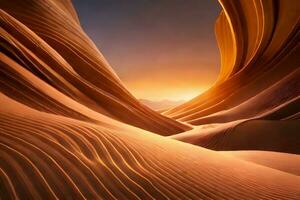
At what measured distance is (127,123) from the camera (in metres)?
10.5

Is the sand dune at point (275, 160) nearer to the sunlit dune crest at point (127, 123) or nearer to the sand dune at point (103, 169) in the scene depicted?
the sunlit dune crest at point (127, 123)

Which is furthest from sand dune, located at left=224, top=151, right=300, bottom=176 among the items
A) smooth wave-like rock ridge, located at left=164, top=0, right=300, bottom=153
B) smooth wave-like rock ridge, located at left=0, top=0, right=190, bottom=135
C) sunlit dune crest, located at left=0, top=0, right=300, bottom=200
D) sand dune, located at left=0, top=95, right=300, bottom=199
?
smooth wave-like rock ridge, located at left=0, top=0, right=190, bottom=135

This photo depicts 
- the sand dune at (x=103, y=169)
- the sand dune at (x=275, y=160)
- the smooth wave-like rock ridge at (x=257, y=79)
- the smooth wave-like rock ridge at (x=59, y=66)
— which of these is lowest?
the sand dune at (x=103, y=169)

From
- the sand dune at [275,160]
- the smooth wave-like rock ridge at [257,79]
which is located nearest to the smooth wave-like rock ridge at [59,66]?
the smooth wave-like rock ridge at [257,79]

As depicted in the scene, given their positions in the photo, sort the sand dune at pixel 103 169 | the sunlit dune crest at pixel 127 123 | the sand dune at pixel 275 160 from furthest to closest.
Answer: the sand dune at pixel 275 160, the sunlit dune crest at pixel 127 123, the sand dune at pixel 103 169

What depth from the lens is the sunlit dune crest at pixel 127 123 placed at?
3.10m

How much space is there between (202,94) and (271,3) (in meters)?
6.48

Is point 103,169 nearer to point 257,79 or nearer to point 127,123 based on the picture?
point 127,123

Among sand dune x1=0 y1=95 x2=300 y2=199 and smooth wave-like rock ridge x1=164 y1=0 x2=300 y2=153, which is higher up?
smooth wave-like rock ridge x1=164 y1=0 x2=300 y2=153

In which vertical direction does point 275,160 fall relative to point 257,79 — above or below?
below

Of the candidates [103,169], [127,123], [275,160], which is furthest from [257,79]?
[103,169]

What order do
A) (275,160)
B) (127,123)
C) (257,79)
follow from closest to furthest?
(275,160) < (127,123) < (257,79)

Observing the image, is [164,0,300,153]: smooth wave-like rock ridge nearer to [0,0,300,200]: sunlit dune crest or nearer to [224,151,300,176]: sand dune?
[0,0,300,200]: sunlit dune crest

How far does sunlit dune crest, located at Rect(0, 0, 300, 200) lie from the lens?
10.2 feet
